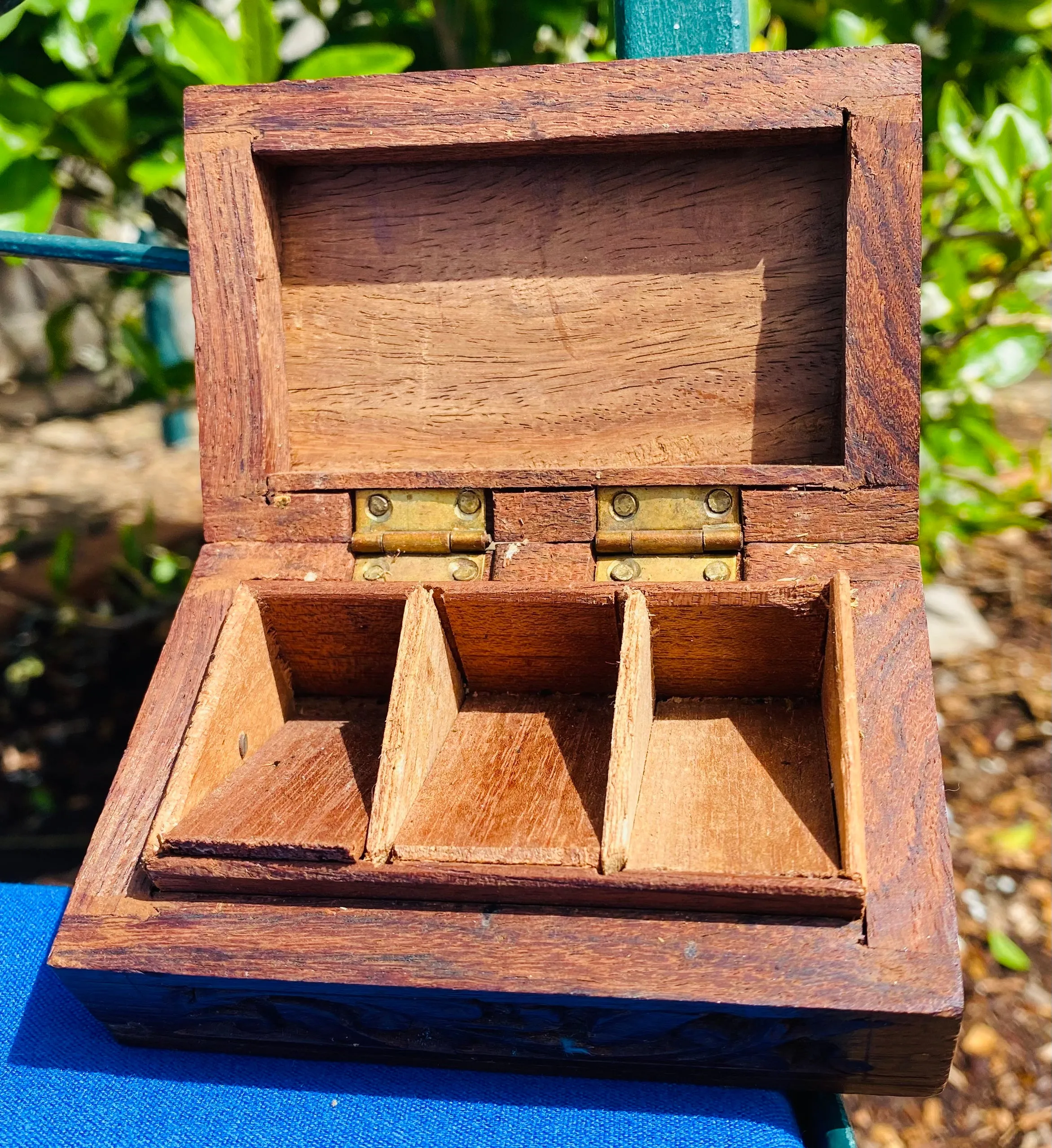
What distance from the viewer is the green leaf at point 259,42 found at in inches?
58.6

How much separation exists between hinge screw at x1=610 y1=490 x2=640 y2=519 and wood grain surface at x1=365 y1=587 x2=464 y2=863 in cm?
23

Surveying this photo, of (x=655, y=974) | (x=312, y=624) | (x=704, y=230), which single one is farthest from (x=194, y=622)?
(x=704, y=230)

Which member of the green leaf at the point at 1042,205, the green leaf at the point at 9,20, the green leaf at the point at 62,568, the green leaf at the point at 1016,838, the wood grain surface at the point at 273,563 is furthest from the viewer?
the green leaf at the point at 62,568

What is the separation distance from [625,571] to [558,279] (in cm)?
35

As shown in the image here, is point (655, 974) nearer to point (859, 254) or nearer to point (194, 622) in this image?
point (194, 622)

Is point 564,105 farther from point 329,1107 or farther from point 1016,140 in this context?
point 329,1107

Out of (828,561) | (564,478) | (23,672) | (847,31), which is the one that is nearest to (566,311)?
(564,478)

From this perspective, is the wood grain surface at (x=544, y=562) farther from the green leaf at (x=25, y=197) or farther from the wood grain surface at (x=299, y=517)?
the green leaf at (x=25, y=197)

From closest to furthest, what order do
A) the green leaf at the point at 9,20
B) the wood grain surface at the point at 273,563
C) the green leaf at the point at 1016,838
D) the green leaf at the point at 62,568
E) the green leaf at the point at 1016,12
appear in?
1. the wood grain surface at the point at 273,563
2. the green leaf at the point at 9,20
3. the green leaf at the point at 1016,12
4. the green leaf at the point at 1016,838
5. the green leaf at the point at 62,568

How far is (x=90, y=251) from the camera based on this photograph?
4.62 ft

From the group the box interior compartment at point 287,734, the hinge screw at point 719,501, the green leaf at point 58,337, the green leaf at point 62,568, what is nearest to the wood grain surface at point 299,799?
the box interior compartment at point 287,734

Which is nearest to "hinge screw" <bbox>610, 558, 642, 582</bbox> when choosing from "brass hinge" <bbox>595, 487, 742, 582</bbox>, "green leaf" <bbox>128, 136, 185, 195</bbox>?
"brass hinge" <bbox>595, 487, 742, 582</bbox>

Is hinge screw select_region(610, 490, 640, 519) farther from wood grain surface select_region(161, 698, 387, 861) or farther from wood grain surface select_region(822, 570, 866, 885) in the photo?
wood grain surface select_region(161, 698, 387, 861)

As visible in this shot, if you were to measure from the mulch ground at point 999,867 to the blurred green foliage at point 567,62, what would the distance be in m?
0.54
